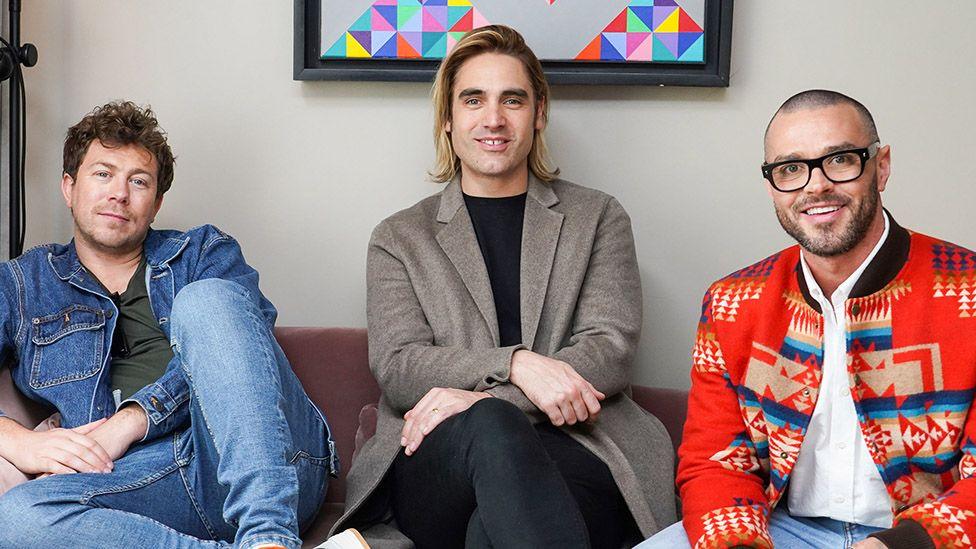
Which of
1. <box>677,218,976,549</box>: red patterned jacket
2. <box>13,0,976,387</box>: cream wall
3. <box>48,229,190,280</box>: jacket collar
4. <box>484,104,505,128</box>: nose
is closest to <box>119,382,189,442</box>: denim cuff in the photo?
<box>48,229,190,280</box>: jacket collar

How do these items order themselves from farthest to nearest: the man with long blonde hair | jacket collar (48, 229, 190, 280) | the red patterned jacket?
jacket collar (48, 229, 190, 280) < the man with long blonde hair < the red patterned jacket

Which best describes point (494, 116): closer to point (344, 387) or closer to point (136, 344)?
point (344, 387)

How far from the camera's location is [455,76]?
238 centimetres

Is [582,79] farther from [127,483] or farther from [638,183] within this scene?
[127,483]

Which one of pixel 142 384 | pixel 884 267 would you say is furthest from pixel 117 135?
pixel 884 267

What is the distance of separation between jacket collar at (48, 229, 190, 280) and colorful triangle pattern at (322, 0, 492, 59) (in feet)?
2.09

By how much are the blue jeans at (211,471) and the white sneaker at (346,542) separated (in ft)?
A: 0.24

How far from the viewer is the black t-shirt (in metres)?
2.24

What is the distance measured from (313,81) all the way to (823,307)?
151 centimetres

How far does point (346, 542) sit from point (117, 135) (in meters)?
1.05

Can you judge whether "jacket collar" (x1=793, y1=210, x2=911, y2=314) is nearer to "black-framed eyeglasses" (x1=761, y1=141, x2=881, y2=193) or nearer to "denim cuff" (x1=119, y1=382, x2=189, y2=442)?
"black-framed eyeglasses" (x1=761, y1=141, x2=881, y2=193)

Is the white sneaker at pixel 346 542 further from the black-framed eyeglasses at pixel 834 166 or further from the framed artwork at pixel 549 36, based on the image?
the framed artwork at pixel 549 36

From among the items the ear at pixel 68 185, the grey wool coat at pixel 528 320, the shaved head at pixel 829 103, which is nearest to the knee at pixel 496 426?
the grey wool coat at pixel 528 320

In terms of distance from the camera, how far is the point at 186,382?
6.67ft
